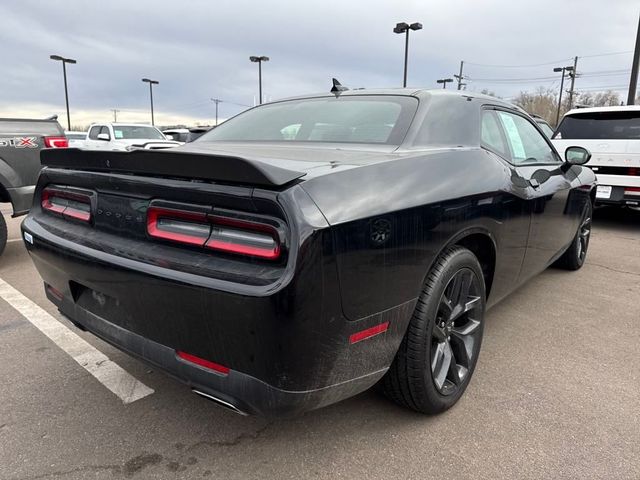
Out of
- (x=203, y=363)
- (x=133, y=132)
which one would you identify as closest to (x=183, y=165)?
(x=203, y=363)

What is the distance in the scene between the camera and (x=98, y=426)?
2178 mm

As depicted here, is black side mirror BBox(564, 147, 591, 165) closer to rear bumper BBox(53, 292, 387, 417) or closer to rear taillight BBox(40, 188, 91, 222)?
rear bumper BBox(53, 292, 387, 417)

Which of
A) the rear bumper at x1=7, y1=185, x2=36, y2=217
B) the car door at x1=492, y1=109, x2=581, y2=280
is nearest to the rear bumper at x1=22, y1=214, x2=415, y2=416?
the car door at x1=492, y1=109, x2=581, y2=280

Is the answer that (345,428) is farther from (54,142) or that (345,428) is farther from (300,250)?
(54,142)

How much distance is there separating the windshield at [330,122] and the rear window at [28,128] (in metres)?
3.18

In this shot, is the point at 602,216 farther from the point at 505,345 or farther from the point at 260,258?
the point at 260,258

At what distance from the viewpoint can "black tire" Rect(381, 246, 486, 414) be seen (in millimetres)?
1990

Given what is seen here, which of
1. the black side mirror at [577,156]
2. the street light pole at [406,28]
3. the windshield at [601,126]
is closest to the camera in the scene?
the black side mirror at [577,156]

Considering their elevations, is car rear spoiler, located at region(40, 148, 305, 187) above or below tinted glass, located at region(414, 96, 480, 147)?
below

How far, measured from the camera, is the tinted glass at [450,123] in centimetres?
234

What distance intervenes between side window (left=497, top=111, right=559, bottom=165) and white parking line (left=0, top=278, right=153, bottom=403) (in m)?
2.60

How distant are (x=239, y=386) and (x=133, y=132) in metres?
14.8

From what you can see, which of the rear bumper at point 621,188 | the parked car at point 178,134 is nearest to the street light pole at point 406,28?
the parked car at point 178,134

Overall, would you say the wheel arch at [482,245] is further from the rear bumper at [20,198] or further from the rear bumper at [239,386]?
the rear bumper at [20,198]
